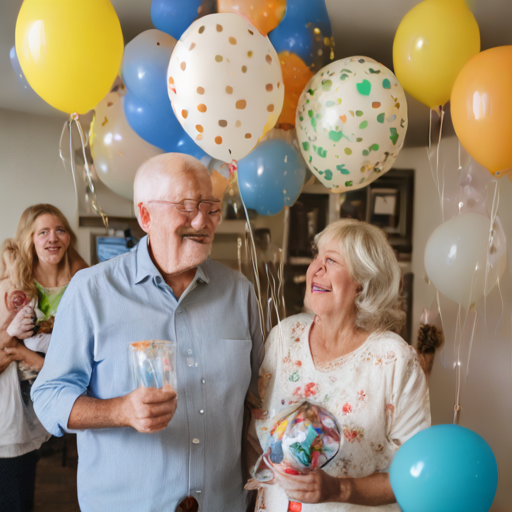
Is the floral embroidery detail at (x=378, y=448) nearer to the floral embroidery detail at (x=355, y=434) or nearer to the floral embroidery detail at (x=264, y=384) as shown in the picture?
the floral embroidery detail at (x=355, y=434)

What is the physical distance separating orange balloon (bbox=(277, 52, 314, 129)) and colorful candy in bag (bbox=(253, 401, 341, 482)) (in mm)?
986

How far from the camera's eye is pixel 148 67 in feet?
5.11

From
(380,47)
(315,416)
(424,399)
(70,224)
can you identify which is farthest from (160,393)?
(380,47)

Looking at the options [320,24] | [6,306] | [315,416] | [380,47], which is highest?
[380,47]

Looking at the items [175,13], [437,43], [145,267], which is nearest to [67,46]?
[175,13]

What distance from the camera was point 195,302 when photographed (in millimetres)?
1481

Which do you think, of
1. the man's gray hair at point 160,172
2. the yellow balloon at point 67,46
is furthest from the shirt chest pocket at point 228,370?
the yellow balloon at point 67,46

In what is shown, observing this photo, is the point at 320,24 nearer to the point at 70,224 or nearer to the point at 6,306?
the point at 70,224

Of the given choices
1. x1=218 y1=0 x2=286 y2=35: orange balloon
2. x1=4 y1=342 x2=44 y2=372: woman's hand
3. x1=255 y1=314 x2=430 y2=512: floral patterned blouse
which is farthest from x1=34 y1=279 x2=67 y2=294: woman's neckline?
x1=218 y1=0 x2=286 y2=35: orange balloon

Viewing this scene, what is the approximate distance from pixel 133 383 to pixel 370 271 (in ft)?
2.48

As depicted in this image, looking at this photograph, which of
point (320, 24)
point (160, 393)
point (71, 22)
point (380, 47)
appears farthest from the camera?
point (380, 47)

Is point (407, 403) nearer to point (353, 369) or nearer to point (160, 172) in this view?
point (353, 369)

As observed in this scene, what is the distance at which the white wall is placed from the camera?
228 centimetres

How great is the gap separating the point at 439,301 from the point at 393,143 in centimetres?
107
